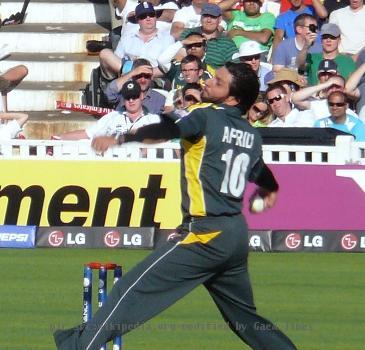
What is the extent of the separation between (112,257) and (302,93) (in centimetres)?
323

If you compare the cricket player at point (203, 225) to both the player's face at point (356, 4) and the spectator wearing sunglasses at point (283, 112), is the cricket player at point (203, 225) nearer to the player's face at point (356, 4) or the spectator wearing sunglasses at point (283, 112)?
the spectator wearing sunglasses at point (283, 112)

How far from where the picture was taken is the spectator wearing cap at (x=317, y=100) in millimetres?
14578

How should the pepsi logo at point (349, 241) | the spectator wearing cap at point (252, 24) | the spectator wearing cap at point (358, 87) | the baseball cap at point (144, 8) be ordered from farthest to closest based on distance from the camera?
the spectator wearing cap at point (252, 24) < the baseball cap at point (144, 8) < the spectator wearing cap at point (358, 87) < the pepsi logo at point (349, 241)

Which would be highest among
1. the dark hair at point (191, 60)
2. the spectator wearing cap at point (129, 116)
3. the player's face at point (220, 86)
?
the player's face at point (220, 86)

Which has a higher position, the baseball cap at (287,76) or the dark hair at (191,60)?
the dark hair at (191,60)

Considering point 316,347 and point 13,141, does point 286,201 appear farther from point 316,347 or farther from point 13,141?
point 316,347

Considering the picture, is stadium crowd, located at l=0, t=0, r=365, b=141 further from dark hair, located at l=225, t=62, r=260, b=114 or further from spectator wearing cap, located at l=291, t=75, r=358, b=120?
dark hair, located at l=225, t=62, r=260, b=114

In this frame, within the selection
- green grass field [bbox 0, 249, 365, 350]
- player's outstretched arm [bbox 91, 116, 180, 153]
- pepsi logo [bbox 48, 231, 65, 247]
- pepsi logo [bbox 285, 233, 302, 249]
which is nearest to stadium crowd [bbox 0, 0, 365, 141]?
pepsi logo [bbox 48, 231, 65, 247]

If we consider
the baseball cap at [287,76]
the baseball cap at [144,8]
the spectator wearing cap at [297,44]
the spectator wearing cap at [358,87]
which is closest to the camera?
the baseball cap at [287,76]

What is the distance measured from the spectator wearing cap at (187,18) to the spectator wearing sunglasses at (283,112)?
7.57 ft

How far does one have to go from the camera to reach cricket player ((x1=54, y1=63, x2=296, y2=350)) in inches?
275

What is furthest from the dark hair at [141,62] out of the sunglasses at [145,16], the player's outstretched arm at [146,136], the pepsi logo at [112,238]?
the player's outstretched arm at [146,136]

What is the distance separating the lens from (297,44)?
15.8m

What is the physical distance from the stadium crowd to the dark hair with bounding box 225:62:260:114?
248 inches
